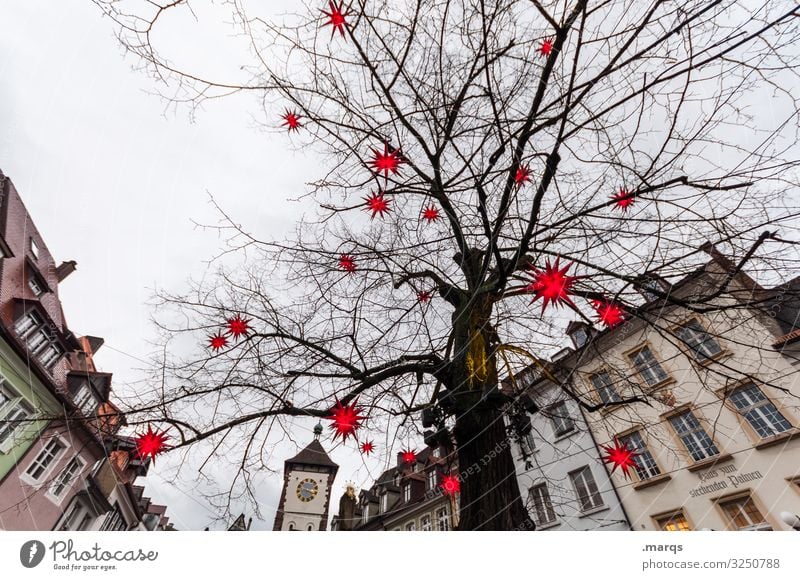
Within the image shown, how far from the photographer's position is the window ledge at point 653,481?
3.06 ft

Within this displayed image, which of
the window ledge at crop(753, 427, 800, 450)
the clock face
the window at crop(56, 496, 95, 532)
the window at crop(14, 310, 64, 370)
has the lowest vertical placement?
the window at crop(56, 496, 95, 532)

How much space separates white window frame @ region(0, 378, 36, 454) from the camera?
28.9 inches

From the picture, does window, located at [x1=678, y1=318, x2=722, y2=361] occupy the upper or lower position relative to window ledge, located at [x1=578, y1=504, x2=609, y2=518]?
upper

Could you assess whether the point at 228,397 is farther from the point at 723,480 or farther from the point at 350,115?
the point at 723,480

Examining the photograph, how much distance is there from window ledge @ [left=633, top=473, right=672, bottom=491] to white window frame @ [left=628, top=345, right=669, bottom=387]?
0.39 meters

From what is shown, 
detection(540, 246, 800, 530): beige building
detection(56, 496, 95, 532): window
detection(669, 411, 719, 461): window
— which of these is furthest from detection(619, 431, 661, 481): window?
Answer: detection(56, 496, 95, 532): window

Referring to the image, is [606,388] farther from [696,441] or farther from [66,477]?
[66,477]

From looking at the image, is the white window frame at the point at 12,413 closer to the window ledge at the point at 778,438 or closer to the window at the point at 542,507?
the window at the point at 542,507

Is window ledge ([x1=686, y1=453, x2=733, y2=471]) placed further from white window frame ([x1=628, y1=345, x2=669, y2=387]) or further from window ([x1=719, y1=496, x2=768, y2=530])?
white window frame ([x1=628, y1=345, x2=669, y2=387])

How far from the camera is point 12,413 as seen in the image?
2.48ft

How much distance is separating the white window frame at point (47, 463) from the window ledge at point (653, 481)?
1703 millimetres

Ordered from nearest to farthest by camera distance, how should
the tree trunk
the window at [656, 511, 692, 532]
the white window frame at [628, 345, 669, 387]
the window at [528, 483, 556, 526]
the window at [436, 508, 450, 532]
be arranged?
1. the window at [656, 511, 692, 532]
2. the tree trunk
3. the window at [528, 483, 556, 526]
4. the white window frame at [628, 345, 669, 387]
5. the window at [436, 508, 450, 532]

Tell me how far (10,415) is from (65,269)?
393 millimetres
